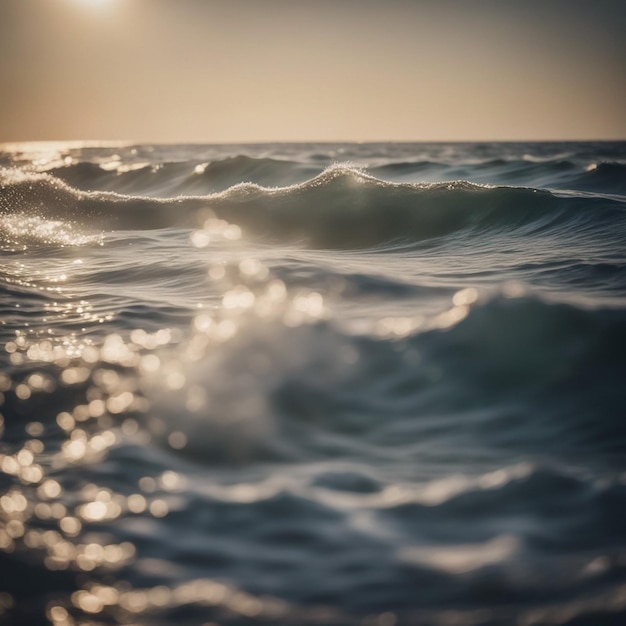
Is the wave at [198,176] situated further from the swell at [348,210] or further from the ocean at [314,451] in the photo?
the ocean at [314,451]

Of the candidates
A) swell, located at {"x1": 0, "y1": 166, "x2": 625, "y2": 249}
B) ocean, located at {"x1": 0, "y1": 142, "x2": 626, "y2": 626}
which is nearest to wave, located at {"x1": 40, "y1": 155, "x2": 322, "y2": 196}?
swell, located at {"x1": 0, "y1": 166, "x2": 625, "y2": 249}

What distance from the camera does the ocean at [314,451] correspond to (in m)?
2.33

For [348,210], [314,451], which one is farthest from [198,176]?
[314,451]

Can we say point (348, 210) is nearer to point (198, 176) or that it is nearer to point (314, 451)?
point (198, 176)

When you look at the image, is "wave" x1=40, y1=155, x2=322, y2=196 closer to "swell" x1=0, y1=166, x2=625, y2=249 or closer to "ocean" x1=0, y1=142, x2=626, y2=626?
"swell" x1=0, y1=166, x2=625, y2=249

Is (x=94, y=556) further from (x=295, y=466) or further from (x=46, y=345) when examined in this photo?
(x=46, y=345)

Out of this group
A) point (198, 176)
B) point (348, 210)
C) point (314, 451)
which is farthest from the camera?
point (198, 176)

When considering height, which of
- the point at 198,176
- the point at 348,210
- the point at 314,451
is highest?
the point at 198,176

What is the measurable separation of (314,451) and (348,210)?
9355 millimetres

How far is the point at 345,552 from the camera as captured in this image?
2.52 meters

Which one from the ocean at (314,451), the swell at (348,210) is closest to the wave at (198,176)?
the swell at (348,210)

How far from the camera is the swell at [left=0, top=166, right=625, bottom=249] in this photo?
1115cm

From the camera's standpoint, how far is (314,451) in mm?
3309

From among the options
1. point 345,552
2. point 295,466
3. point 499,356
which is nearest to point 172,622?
point 345,552
